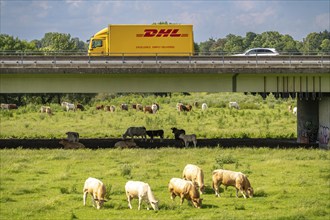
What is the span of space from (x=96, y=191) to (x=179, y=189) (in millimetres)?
3282

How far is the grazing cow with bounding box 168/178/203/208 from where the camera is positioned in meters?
28.9

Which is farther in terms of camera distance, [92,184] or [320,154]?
[320,154]

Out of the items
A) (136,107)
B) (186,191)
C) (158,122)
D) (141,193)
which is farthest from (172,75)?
(136,107)

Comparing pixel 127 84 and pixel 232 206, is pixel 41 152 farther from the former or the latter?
pixel 232 206

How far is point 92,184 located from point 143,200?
2148mm

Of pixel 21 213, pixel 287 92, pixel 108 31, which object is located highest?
pixel 108 31

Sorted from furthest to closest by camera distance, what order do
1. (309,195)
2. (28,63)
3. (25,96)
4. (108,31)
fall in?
(25,96)
(108,31)
(28,63)
(309,195)

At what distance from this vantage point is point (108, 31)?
57.8m

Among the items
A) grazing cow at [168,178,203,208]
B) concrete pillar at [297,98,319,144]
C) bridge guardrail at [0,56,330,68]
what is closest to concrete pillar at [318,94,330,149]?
concrete pillar at [297,98,319,144]

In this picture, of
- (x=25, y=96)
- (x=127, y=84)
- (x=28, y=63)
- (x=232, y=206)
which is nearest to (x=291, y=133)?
(x=127, y=84)

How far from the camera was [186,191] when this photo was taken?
95.7 ft

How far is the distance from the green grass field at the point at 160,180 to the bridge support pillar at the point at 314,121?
5.12m

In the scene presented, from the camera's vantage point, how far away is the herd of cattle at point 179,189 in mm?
28469

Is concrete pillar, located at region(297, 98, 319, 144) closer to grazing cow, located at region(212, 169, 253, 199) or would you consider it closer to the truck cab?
the truck cab
